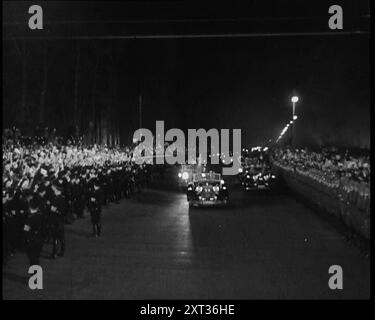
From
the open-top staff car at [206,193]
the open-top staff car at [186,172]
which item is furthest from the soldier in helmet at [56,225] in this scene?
the open-top staff car at [186,172]

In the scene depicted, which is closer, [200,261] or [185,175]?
[200,261]

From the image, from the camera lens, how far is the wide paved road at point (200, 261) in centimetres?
1316

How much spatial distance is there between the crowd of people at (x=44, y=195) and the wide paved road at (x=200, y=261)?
531 mm

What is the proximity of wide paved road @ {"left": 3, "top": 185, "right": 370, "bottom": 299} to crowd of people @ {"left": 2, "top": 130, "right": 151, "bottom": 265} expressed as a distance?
0.53m

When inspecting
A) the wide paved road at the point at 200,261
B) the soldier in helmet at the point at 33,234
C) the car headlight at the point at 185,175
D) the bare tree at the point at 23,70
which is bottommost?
the wide paved road at the point at 200,261

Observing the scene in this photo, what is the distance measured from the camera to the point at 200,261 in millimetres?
16797

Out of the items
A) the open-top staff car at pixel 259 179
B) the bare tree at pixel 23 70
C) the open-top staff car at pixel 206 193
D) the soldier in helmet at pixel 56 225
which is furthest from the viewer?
the open-top staff car at pixel 259 179

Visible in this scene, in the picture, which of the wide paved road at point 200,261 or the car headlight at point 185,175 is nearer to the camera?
the wide paved road at point 200,261

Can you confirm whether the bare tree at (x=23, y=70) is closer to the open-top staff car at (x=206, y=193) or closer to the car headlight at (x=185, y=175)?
the car headlight at (x=185, y=175)

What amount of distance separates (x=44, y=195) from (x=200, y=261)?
383cm

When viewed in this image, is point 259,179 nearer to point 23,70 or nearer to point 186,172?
point 186,172

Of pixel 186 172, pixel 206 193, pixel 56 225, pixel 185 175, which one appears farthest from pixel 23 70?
pixel 56 225

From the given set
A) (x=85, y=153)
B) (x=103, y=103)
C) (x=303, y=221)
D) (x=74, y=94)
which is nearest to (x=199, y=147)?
(x=103, y=103)

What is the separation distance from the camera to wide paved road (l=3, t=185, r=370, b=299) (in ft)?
43.2
